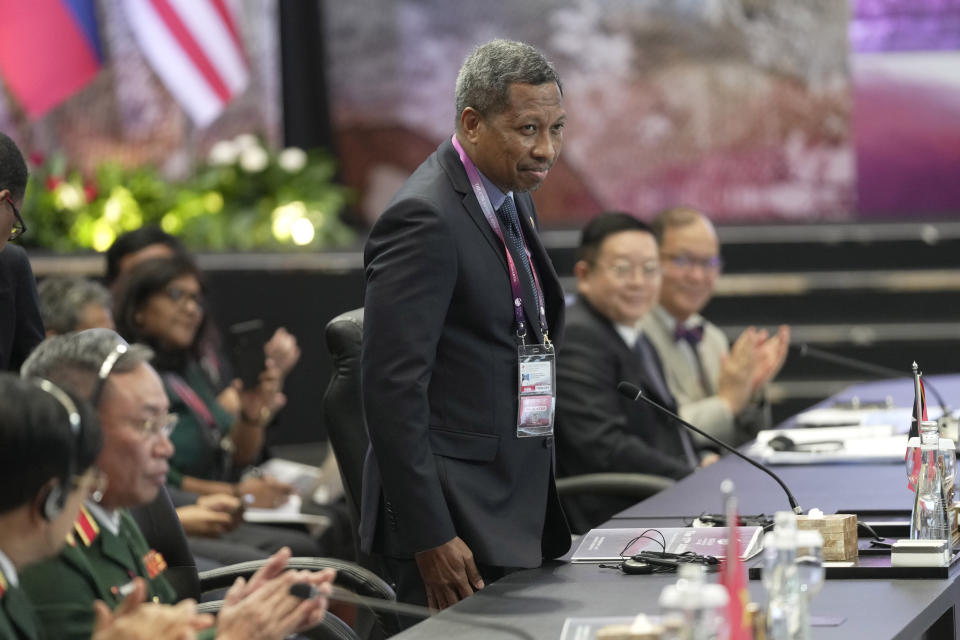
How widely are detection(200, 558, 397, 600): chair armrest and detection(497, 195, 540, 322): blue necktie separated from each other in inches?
27.1

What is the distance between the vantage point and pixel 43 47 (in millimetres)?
8680

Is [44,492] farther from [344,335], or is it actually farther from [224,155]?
[224,155]

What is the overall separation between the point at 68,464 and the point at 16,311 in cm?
136

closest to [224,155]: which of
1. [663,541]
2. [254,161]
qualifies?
[254,161]

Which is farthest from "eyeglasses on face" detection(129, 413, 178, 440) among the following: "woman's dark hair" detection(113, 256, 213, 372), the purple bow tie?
the purple bow tie

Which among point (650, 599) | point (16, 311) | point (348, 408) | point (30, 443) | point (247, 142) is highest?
point (247, 142)

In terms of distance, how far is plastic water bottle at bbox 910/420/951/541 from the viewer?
266 cm

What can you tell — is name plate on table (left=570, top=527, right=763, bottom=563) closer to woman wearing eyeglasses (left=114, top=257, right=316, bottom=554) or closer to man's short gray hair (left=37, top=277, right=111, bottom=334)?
A: woman wearing eyeglasses (left=114, top=257, right=316, bottom=554)

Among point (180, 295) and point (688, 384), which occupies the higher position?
point (180, 295)

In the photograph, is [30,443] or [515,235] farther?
[515,235]

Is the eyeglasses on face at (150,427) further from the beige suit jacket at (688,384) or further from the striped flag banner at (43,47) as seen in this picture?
the striped flag banner at (43,47)

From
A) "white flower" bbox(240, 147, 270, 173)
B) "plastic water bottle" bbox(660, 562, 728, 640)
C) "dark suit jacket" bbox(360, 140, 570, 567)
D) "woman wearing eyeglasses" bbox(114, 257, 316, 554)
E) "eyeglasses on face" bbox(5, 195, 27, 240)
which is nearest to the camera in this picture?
"plastic water bottle" bbox(660, 562, 728, 640)

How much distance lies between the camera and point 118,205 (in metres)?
7.49

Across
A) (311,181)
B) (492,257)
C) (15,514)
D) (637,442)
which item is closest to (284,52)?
(311,181)
